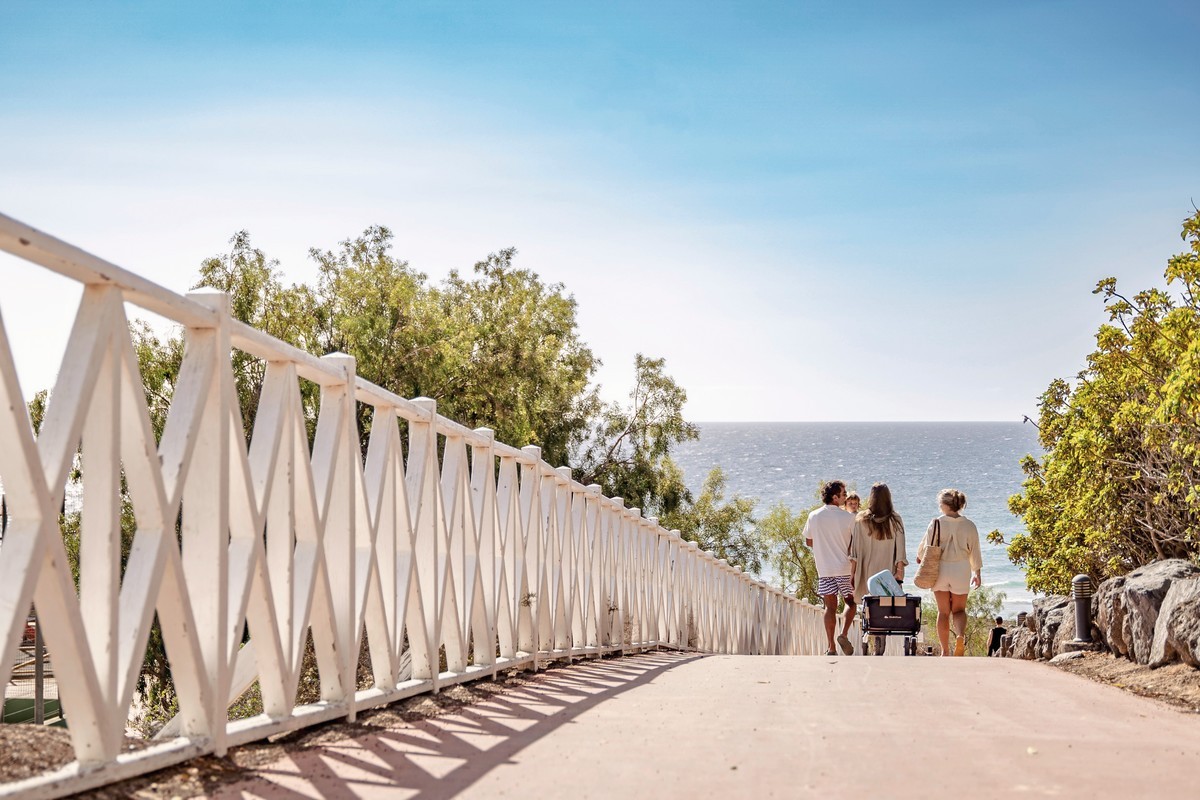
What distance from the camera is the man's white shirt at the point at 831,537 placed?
553 inches

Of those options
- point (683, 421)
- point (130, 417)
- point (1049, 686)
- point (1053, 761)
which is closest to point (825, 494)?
point (1049, 686)

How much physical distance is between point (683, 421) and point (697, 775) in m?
38.2

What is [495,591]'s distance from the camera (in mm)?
8477

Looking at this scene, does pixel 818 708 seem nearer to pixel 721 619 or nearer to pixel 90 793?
pixel 90 793

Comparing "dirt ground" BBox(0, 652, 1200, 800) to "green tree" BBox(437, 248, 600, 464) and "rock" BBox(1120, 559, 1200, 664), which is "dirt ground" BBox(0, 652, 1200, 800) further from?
"green tree" BBox(437, 248, 600, 464)

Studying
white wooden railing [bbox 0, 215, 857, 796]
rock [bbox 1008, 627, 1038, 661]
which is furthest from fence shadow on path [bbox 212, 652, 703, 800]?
rock [bbox 1008, 627, 1038, 661]

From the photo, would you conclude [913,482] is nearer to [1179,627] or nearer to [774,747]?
[1179,627]

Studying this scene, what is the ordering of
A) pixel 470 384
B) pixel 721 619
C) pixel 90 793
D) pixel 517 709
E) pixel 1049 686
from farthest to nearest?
pixel 470 384 → pixel 721 619 → pixel 1049 686 → pixel 517 709 → pixel 90 793

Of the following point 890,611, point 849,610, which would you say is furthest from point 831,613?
point 890,611

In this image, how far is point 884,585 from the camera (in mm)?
13945

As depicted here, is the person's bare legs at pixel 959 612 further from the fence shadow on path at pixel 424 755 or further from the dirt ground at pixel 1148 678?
the fence shadow on path at pixel 424 755

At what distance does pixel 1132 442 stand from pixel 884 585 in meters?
2.90

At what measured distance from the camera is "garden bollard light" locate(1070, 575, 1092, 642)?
10.8 meters

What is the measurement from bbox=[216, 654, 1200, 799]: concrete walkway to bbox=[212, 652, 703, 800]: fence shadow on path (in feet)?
0.04
